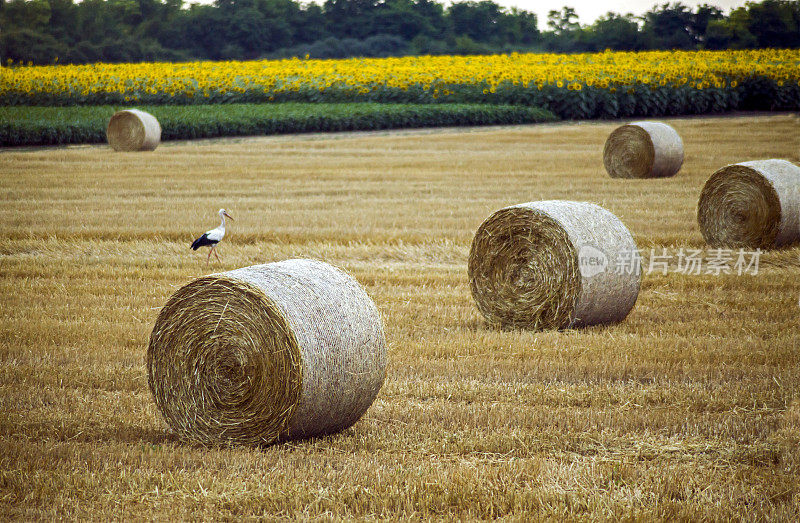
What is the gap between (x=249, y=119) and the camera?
28.3 m

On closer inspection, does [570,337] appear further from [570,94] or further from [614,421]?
[570,94]

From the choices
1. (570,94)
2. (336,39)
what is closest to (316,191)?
(570,94)

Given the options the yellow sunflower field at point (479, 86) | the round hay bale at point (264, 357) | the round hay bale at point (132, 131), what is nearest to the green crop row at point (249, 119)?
the yellow sunflower field at point (479, 86)

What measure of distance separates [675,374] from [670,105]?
27.0 meters

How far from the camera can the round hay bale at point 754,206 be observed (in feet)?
38.8

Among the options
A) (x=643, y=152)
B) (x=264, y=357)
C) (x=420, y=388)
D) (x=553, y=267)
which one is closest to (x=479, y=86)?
(x=643, y=152)

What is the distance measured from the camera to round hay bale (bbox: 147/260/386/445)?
515 cm

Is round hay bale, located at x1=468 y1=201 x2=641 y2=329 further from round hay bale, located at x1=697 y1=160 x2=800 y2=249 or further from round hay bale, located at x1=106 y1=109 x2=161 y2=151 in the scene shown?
round hay bale, located at x1=106 y1=109 x2=161 y2=151

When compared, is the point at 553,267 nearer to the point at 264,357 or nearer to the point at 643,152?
the point at 264,357

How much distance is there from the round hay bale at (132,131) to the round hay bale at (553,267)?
16758 mm

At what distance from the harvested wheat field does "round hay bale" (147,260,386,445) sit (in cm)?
18

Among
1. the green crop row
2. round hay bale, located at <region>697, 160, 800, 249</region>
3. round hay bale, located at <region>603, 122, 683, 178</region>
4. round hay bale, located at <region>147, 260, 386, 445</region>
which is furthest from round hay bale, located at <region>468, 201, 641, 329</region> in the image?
the green crop row

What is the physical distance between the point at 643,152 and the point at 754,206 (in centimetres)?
704

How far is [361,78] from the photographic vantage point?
34125 mm
